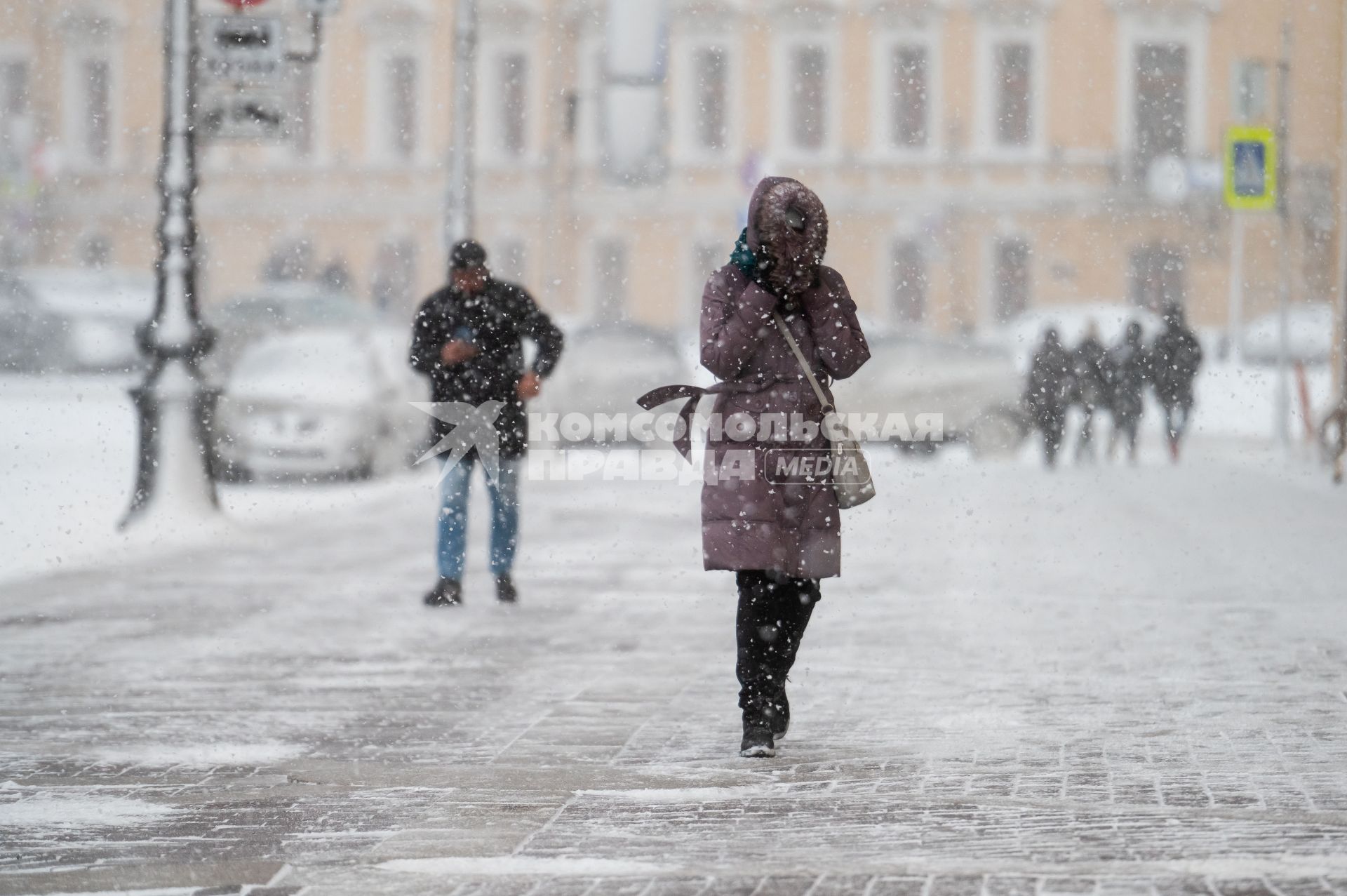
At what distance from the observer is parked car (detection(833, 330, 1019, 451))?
26.4m

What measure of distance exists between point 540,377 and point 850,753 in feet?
13.8

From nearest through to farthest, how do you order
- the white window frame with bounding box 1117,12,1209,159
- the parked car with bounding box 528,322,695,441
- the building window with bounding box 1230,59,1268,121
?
the building window with bounding box 1230,59,1268,121, the parked car with bounding box 528,322,695,441, the white window frame with bounding box 1117,12,1209,159

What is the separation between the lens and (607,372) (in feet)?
88.8

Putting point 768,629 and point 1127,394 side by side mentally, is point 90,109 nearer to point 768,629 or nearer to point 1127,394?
point 1127,394

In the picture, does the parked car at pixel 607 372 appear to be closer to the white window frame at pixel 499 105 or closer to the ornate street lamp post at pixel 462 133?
the ornate street lamp post at pixel 462 133

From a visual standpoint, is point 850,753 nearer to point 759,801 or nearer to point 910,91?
point 759,801

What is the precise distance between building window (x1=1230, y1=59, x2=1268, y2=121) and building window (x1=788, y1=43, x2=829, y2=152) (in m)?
26.8

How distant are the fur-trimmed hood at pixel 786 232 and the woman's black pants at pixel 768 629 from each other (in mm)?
841

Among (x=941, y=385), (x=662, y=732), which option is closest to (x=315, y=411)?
(x=941, y=385)

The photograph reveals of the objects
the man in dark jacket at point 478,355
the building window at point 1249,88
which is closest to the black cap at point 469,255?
the man in dark jacket at point 478,355

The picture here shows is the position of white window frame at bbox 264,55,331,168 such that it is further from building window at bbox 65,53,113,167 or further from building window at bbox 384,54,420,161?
building window at bbox 65,53,113,167

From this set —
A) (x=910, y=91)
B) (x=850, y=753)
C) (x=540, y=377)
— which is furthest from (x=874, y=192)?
(x=850, y=753)

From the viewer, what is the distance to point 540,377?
10.9 metres

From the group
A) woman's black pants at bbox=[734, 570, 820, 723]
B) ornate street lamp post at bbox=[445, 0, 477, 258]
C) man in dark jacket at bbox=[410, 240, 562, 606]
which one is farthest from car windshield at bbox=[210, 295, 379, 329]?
woman's black pants at bbox=[734, 570, 820, 723]
